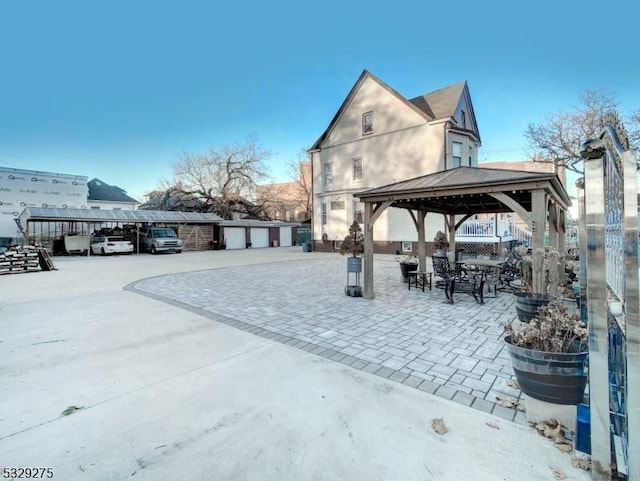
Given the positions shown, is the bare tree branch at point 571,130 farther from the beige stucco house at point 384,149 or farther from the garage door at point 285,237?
the garage door at point 285,237

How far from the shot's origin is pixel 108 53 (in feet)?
37.1

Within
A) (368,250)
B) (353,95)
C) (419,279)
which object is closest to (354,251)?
(368,250)

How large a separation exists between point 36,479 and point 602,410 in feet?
11.4

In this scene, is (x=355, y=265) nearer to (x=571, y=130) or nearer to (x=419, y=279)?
(x=419, y=279)

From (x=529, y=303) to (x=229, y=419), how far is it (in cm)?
388

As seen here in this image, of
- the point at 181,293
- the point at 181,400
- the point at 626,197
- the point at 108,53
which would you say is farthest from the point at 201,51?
the point at 626,197

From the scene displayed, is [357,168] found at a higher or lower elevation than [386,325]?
higher

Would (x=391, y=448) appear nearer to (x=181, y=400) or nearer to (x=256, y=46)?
(x=181, y=400)

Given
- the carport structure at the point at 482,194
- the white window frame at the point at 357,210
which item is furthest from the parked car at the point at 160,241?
the carport structure at the point at 482,194

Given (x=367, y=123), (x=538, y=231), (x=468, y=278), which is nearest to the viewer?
(x=538, y=231)

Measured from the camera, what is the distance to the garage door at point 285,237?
29302 millimetres

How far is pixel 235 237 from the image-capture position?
84.7 feet

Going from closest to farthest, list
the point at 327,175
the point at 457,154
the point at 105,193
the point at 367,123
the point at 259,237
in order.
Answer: the point at 457,154
the point at 367,123
the point at 327,175
the point at 259,237
the point at 105,193

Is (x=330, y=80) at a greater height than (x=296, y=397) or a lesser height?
greater
